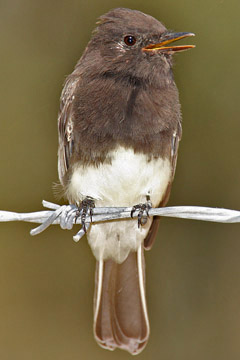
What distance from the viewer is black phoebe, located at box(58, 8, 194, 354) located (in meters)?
4.94

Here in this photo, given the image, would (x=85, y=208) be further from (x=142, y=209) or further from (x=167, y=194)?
(x=167, y=194)

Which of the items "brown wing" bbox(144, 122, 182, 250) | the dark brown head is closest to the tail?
"brown wing" bbox(144, 122, 182, 250)

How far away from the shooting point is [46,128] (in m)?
6.75

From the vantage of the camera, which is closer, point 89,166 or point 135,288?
point 89,166

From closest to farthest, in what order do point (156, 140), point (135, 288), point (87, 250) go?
point (156, 140) < point (135, 288) < point (87, 250)

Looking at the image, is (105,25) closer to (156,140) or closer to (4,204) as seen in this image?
(156,140)

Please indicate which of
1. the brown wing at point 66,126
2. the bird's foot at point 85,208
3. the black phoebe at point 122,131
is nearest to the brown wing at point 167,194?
the black phoebe at point 122,131

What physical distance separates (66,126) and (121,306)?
127 centimetres

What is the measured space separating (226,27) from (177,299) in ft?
7.63

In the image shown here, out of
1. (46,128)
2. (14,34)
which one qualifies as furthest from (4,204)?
(14,34)

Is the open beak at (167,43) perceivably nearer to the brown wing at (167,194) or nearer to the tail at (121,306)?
the brown wing at (167,194)

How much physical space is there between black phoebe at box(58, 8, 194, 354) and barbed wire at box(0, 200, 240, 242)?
0.32 m

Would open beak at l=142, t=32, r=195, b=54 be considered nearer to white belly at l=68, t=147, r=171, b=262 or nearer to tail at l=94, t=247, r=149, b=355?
white belly at l=68, t=147, r=171, b=262

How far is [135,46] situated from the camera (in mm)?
5098
